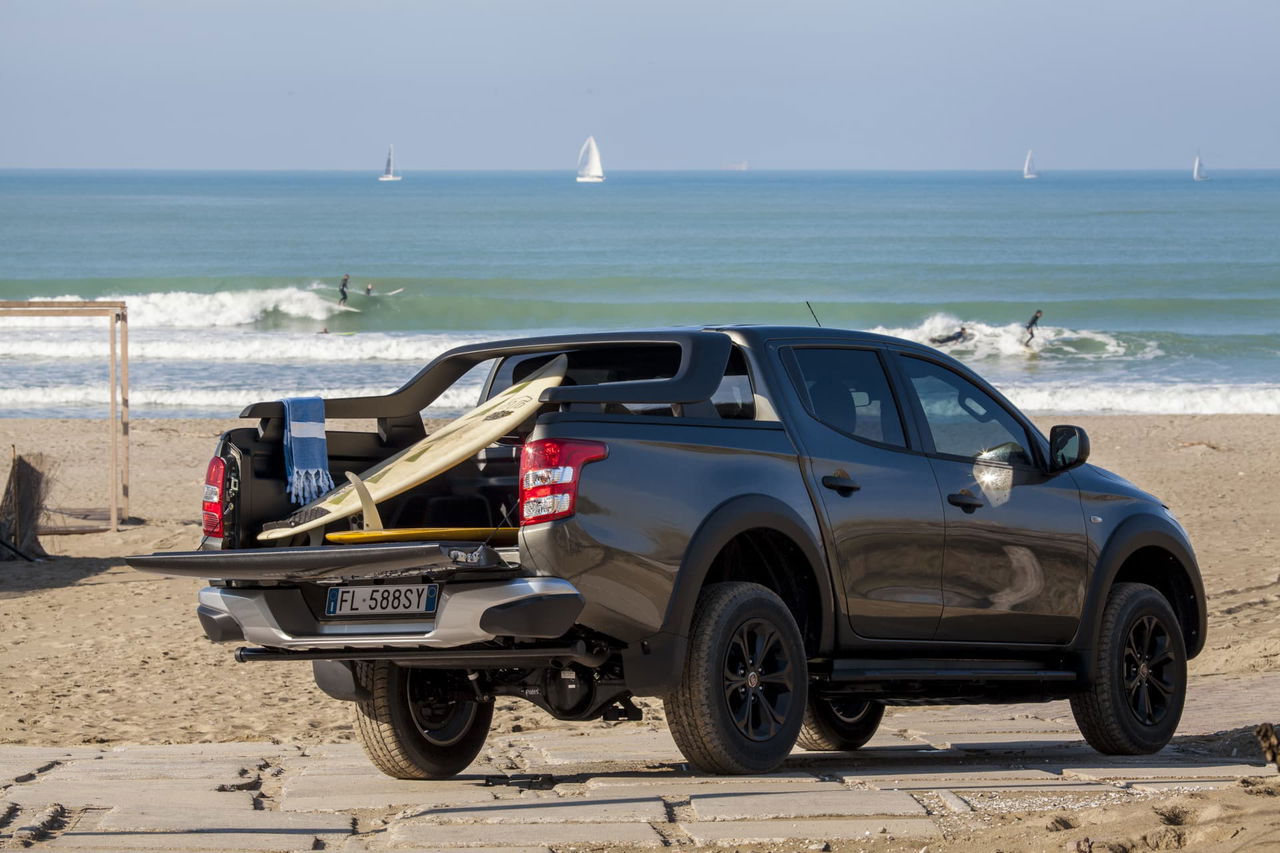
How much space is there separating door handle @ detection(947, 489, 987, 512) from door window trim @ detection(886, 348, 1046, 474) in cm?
16

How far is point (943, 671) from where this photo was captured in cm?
681

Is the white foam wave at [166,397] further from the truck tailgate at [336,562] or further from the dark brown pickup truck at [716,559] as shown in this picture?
the truck tailgate at [336,562]

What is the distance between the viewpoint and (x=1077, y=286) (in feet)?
187

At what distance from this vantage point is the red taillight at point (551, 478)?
542 cm

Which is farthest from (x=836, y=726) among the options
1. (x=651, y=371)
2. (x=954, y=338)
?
(x=954, y=338)

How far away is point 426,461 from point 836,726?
9.05ft

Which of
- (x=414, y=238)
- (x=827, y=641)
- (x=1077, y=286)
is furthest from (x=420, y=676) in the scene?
(x=414, y=238)

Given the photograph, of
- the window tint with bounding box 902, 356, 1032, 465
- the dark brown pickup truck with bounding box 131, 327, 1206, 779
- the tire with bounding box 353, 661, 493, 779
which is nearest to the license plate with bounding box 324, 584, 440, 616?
the dark brown pickup truck with bounding box 131, 327, 1206, 779

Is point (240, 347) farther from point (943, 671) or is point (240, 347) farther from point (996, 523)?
point (943, 671)

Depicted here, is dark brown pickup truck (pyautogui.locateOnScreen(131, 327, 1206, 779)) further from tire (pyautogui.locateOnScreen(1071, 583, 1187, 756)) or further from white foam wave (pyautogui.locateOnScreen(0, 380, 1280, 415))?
white foam wave (pyautogui.locateOnScreen(0, 380, 1280, 415))

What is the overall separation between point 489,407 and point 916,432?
176 centimetres

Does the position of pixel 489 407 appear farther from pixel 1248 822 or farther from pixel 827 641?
pixel 1248 822

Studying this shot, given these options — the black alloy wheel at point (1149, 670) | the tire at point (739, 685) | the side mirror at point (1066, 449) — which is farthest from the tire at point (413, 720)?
the black alloy wheel at point (1149, 670)

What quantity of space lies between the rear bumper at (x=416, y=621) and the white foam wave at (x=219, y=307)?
42.8 m
